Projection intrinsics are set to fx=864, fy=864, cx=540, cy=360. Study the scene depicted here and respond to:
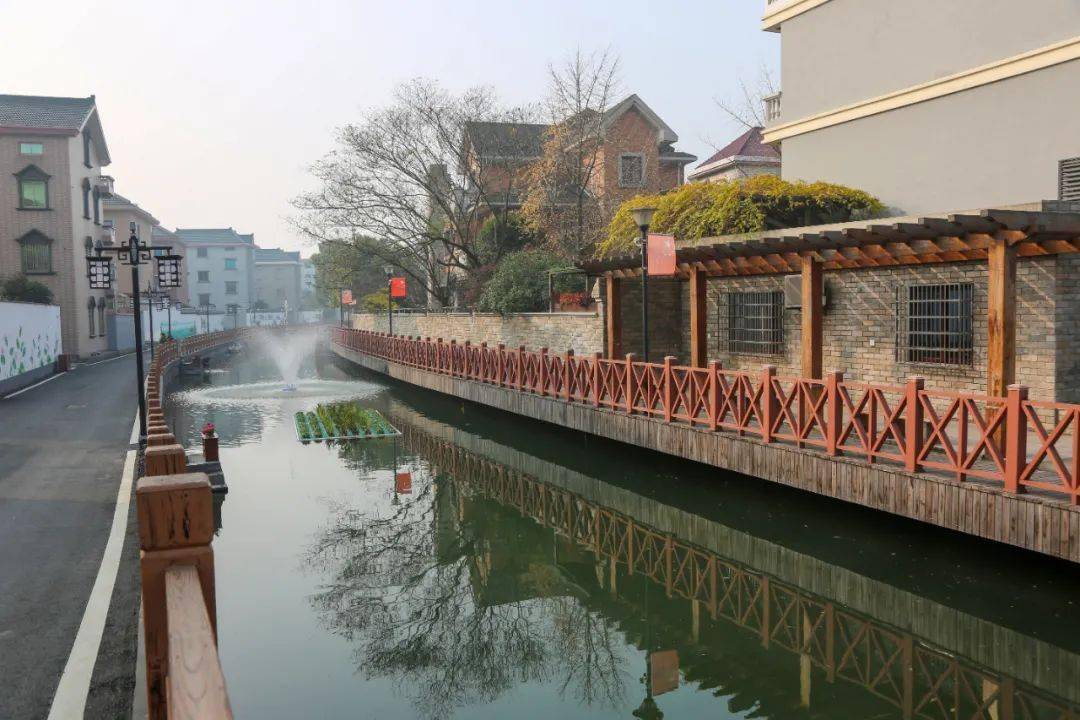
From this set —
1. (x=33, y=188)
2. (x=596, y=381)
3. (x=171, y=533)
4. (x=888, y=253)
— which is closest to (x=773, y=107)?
(x=596, y=381)

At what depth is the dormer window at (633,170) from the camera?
36.4m

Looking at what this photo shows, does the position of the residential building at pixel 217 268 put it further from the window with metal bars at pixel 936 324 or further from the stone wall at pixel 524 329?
the window with metal bars at pixel 936 324

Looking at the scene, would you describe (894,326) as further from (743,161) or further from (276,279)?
(276,279)

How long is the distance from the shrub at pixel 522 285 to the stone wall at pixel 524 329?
426 mm

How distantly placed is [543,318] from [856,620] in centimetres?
1546

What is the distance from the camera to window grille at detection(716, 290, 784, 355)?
16516mm

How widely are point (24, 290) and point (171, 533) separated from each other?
1430 inches

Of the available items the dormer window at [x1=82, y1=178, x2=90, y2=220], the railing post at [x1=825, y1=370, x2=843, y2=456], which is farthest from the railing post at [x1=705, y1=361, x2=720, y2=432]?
the dormer window at [x1=82, y1=178, x2=90, y2=220]

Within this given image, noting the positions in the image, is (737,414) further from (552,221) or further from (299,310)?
(299,310)

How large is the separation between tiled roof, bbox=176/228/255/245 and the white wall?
5526cm

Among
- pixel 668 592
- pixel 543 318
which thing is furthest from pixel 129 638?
pixel 543 318

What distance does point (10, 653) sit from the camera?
6.20m

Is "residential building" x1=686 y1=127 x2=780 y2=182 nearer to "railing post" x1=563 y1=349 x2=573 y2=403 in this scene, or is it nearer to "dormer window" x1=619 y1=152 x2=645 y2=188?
"dormer window" x1=619 y1=152 x2=645 y2=188

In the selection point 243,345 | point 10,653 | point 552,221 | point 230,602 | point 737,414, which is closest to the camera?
point 10,653
